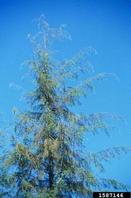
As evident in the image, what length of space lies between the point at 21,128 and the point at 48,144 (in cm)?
63

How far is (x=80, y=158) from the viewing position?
7609mm

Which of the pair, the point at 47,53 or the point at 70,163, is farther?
the point at 47,53

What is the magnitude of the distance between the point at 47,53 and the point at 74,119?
1182mm

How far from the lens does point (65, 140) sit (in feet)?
24.6

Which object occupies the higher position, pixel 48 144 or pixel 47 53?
pixel 47 53

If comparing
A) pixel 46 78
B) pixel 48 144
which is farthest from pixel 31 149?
pixel 46 78

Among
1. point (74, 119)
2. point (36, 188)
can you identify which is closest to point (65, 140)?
point (74, 119)

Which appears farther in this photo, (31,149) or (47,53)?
(47,53)

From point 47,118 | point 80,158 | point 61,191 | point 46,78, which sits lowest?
point 61,191

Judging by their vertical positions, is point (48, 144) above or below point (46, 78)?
below

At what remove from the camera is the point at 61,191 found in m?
7.20

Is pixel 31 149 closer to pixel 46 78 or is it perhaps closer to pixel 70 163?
pixel 70 163

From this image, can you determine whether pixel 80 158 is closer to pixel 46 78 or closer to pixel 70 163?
pixel 70 163

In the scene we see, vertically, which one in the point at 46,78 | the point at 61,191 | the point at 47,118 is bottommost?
the point at 61,191
